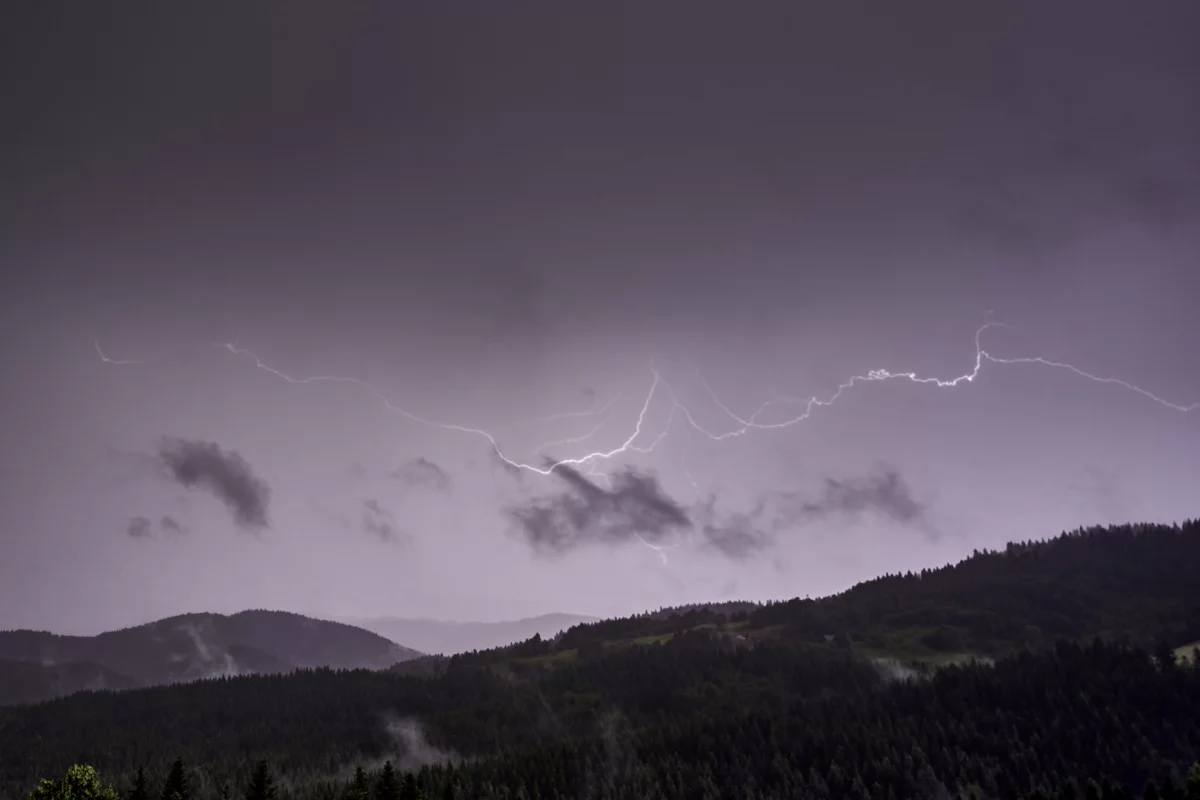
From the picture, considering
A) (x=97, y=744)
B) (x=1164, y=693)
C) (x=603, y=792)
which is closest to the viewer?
(x=603, y=792)

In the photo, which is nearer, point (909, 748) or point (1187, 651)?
point (909, 748)

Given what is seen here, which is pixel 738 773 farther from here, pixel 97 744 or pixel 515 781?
pixel 97 744

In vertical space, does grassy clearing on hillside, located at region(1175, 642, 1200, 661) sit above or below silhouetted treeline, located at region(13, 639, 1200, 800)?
above

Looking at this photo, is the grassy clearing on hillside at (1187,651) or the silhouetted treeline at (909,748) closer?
the silhouetted treeline at (909,748)

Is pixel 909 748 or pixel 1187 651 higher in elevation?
pixel 1187 651

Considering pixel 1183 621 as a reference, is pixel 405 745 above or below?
below

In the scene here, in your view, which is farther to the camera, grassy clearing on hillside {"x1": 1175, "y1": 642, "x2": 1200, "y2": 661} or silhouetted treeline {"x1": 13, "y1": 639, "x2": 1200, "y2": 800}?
grassy clearing on hillside {"x1": 1175, "y1": 642, "x2": 1200, "y2": 661}

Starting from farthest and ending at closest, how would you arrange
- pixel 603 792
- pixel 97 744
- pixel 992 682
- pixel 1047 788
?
pixel 97 744 → pixel 992 682 → pixel 603 792 → pixel 1047 788

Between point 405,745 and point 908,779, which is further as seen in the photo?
point 405,745

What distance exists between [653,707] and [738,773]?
221ft

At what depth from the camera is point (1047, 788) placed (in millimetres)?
116500

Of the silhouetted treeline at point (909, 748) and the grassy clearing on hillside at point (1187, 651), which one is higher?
the grassy clearing on hillside at point (1187, 651)

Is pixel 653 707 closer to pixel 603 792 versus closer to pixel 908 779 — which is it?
pixel 603 792

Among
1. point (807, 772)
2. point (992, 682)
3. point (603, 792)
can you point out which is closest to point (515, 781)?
point (603, 792)
